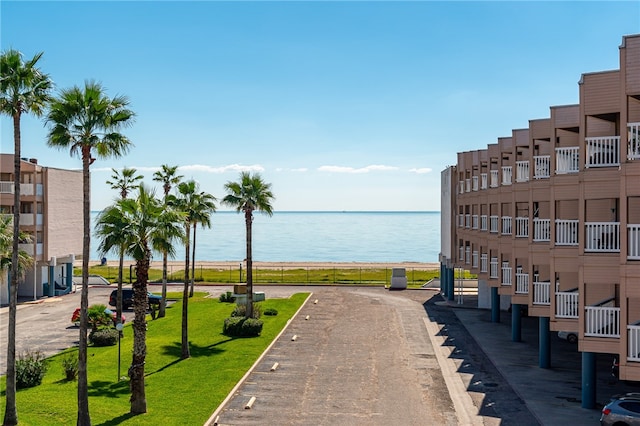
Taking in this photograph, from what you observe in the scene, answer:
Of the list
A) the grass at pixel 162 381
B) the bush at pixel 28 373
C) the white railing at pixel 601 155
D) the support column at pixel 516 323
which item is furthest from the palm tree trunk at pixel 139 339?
the support column at pixel 516 323

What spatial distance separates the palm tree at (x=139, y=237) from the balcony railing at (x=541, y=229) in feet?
53.2

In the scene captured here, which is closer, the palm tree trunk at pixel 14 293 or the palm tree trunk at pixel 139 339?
the palm tree trunk at pixel 14 293

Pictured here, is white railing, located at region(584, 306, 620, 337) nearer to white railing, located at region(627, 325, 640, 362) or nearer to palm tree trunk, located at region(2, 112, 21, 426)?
white railing, located at region(627, 325, 640, 362)

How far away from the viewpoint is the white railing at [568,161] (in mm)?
24186

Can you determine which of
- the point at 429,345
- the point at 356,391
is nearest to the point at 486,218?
the point at 429,345

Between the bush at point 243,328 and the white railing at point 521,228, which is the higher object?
the white railing at point 521,228

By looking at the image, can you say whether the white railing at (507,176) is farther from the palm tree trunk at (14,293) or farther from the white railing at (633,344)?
the palm tree trunk at (14,293)

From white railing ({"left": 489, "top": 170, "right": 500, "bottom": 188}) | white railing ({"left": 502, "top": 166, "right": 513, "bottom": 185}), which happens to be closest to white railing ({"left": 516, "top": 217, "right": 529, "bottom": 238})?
white railing ({"left": 502, "top": 166, "right": 513, "bottom": 185})

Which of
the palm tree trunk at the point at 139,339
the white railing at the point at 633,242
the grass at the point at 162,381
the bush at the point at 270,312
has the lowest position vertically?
the grass at the point at 162,381

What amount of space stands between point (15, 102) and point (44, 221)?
3569 centimetres

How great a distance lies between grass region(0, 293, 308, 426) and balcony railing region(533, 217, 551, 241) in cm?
1483

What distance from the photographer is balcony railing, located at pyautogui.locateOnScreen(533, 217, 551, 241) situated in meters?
27.6

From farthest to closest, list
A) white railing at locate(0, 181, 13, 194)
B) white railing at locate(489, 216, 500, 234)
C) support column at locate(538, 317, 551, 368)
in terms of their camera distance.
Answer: white railing at locate(0, 181, 13, 194)
white railing at locate(489, 216, 500, 234)
support column at locate(538, 317, 551, 368)

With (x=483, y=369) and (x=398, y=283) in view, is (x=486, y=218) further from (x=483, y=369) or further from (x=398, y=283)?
(x=398, y=283)
